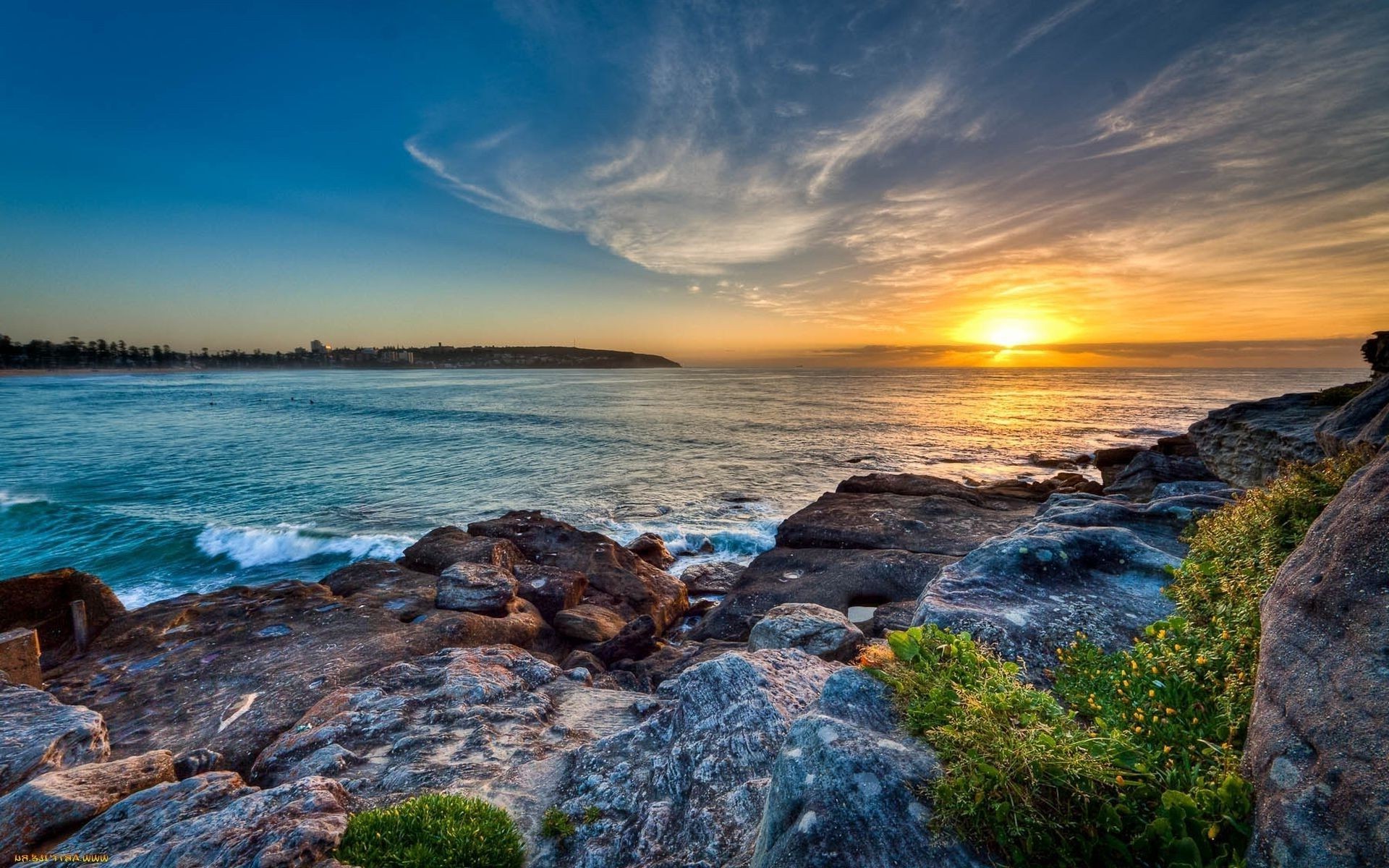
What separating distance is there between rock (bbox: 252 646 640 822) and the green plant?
0.36 metres

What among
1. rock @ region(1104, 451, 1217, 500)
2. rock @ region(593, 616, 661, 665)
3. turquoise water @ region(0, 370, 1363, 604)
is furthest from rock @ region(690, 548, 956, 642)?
rock @ region(1104, 451, 1217, 500)

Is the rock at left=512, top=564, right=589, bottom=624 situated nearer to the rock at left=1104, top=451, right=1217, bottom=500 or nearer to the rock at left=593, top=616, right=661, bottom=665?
the rock at left=593, top=616, right=661, bottom=665

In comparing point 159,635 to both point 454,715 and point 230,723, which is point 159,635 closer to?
point 230,723

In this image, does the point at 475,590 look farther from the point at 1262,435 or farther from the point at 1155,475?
the point at 1155,475

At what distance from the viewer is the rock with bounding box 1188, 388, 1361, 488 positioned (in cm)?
1723

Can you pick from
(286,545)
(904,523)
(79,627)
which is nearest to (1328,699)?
(904,523)

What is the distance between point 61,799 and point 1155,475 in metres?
36.0

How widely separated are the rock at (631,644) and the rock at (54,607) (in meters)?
13.8

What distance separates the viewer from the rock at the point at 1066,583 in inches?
269

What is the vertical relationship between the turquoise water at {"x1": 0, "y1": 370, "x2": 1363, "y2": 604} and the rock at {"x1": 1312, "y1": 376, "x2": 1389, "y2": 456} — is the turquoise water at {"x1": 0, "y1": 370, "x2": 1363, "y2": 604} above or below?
below

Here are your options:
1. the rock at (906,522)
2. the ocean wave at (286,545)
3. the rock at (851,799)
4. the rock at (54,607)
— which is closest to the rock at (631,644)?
the rock at (906,522)

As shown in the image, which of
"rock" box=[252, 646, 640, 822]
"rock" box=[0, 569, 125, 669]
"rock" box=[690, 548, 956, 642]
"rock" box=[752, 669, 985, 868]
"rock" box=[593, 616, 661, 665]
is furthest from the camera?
"rock" box=[690, 548, 956, 642]

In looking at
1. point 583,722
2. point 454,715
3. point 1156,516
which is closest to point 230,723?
point 454,715

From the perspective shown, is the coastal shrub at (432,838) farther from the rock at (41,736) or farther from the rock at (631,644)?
the rock at (631,644)
